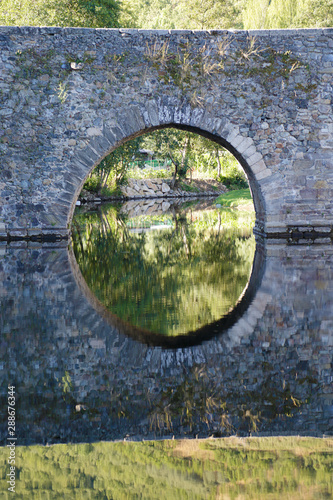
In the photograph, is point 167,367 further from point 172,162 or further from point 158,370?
point 172,162

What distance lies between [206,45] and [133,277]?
5.77 metres

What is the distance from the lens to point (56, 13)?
908 inches

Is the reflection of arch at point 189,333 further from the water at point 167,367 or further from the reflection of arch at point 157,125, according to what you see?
the reflection of arch at point 157,125

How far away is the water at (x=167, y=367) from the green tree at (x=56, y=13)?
18.1m

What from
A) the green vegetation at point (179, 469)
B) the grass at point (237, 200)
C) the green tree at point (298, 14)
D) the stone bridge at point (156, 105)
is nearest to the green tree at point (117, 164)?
the grass at point (237, 200)

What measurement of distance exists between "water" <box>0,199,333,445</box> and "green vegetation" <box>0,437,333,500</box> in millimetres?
120

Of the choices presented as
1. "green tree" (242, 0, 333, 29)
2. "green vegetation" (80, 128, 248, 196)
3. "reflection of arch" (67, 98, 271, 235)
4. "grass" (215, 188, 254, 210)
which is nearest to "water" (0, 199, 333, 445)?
"reflection of arch" (67, 98, 271, 235)

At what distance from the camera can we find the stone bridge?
11734mm

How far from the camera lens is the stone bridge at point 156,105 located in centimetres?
1173

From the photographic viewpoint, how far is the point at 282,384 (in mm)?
3812

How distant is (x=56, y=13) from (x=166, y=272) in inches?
696

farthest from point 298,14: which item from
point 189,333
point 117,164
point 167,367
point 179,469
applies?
point 179,469

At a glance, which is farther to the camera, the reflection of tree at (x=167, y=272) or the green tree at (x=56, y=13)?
the green tree at (x=56, y=13)

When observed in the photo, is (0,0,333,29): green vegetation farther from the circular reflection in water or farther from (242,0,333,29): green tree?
the circular reflection in water
